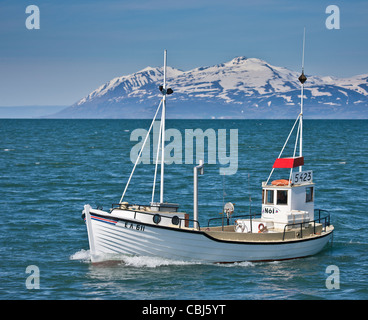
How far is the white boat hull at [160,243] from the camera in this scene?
91.4ft

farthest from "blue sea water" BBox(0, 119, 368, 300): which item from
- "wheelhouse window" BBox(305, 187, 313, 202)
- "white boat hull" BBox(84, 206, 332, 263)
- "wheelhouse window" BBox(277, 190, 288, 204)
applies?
"wheelhouse window" BBox(277, 190, 288, 204)

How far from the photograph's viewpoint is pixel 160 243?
→ 28.0m

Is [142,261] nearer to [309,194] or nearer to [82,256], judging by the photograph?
[82,256]

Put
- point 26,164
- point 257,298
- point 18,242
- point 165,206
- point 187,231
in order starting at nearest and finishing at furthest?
point 257,298 → point 187,231 → point 165,206 → point 18,242 → point 26,164

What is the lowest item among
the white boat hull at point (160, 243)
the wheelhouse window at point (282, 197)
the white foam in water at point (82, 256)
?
the white foam in water at point (82, 256)

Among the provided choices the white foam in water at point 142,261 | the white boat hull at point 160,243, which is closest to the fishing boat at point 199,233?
the white boat hull at point 160,243

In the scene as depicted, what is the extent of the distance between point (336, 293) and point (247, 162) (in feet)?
199

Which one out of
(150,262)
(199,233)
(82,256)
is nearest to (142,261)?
(150,262)

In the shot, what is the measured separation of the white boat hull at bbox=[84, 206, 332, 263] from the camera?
27.8 meters

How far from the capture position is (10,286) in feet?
85.9

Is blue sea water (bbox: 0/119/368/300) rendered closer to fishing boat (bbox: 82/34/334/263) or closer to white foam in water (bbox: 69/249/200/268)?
white foam in water (bbox: 69/249/200/268)

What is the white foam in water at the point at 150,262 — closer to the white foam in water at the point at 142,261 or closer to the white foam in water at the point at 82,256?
the white foam in water at the point at 142,261

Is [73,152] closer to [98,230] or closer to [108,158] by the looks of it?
[108,158]

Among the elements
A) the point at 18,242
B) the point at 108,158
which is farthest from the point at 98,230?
the point at 108,158
